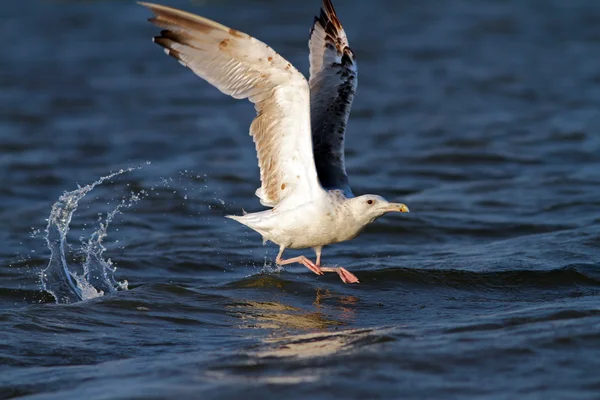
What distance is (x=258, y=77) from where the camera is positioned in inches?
307

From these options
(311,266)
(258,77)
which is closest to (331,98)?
(258,77)

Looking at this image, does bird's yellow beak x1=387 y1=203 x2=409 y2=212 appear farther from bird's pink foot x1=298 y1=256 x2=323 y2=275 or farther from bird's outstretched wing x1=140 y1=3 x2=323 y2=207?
bird's pink foot x1=298 y1=256 x2=323 y2=275

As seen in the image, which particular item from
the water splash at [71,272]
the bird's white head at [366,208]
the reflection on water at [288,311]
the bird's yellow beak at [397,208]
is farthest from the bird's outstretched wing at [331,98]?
the water splash at [71,272]

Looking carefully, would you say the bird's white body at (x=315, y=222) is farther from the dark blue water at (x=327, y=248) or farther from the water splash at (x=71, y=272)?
the water splash at (x=71, y=272)

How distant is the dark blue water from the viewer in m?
6.40

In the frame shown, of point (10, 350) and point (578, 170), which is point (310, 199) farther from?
point (578, 170)

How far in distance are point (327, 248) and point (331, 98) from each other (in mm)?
2224

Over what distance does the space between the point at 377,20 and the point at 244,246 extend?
1549 cm

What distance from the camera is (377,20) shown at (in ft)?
81.9

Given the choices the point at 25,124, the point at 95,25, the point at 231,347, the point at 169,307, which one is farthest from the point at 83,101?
the point at 231,347

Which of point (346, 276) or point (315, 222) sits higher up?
point (315, 222)

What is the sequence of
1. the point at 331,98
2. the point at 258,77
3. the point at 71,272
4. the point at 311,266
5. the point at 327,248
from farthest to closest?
the point at 327,248 < the point at 71,272 < the point at 331,98 < the point at 311,266 < the point at 258,77

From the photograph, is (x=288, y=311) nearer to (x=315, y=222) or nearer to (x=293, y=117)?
(x=315, y=222)

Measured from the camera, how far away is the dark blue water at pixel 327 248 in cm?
640
